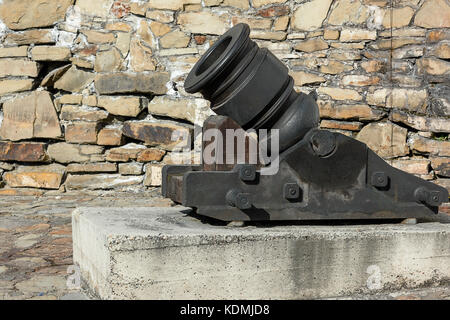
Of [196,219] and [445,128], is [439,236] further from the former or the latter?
[445,128]

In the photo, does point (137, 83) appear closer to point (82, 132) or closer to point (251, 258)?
point (82, 132)

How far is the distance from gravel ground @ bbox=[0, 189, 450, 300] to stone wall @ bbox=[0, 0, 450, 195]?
0.34m

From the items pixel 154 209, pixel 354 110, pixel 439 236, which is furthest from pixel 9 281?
pixel 354 110

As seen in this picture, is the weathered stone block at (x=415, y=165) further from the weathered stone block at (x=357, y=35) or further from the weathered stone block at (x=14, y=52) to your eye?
the weathered stone block at (x=14, y=52)

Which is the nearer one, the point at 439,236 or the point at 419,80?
the point at 439,236

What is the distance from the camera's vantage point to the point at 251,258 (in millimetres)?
2588

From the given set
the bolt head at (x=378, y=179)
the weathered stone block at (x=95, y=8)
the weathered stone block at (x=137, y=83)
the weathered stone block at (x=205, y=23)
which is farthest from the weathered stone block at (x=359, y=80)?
the bolt head at (x=378, y=179)

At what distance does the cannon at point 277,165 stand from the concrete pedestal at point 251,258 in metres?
0.10

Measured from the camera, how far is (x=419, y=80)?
5.36m

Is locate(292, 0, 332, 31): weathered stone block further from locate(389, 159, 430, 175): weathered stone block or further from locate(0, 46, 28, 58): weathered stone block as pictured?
locate(0, 46, 28, 58): weathered stone block

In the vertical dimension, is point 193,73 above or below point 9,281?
above

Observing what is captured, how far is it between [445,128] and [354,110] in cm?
80

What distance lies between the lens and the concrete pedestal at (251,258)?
2439 mm

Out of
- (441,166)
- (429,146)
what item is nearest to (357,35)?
(429,146)
